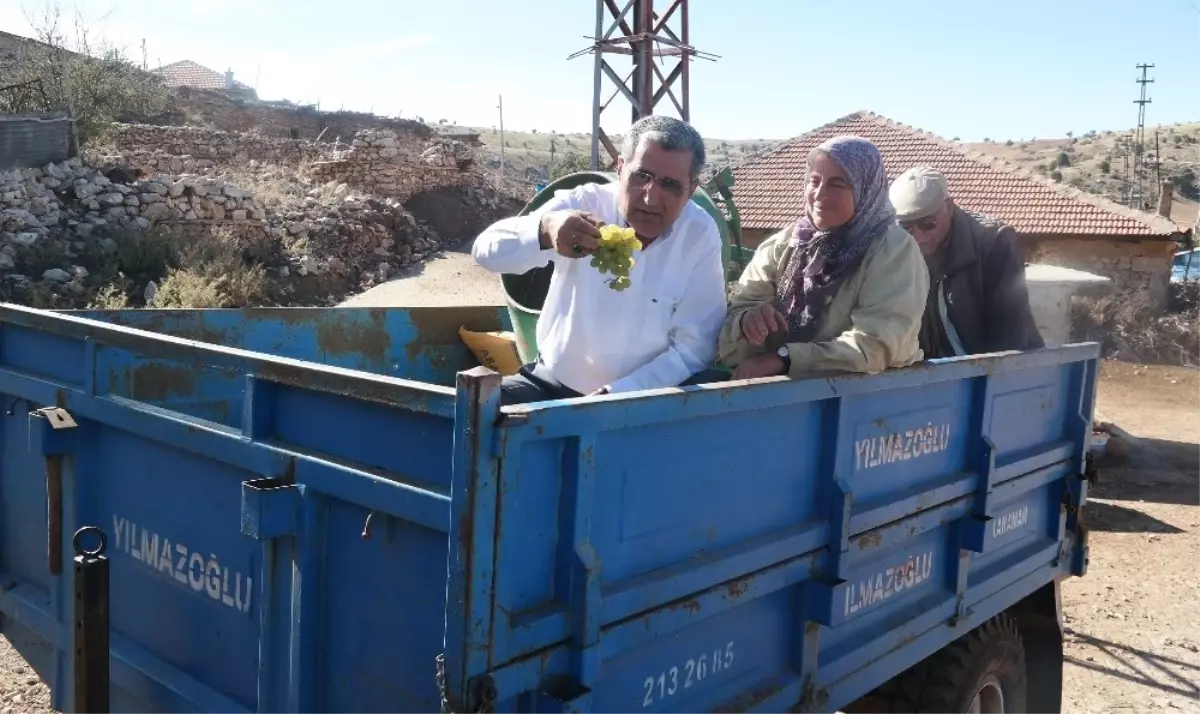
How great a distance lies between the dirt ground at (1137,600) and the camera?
4746mm

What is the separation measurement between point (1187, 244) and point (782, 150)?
1193cm

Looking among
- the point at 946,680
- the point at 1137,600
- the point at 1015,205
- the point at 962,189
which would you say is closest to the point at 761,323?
the point at 946,680

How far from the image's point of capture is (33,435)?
2424mm

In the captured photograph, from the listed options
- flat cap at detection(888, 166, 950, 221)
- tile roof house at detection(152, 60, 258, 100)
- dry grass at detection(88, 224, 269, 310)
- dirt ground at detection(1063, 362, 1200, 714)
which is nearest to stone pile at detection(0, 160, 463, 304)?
dry grass at detection(88, 224, 269, 310)

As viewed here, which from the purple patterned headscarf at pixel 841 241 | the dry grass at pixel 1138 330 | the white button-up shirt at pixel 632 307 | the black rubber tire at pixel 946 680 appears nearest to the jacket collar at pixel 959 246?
the purple patterned headscarf at pixel 841 241

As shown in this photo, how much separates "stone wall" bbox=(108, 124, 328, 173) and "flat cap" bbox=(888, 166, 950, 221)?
15.1m

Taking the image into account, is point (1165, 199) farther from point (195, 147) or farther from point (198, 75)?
point (198, 75)

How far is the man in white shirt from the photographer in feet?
8.65

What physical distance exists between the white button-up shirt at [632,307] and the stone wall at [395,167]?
635 inches

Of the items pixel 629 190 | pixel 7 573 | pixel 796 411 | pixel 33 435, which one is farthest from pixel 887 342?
pixel 7 573

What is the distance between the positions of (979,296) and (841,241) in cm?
134

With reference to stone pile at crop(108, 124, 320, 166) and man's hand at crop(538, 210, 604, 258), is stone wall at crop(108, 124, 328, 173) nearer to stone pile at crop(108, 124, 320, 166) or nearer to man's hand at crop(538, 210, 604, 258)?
stone pile at crop(108, 124, 320, 166)

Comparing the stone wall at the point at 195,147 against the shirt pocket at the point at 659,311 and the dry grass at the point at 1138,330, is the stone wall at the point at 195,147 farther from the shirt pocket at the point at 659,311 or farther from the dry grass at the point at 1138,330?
the dry grass at the point at 1138,330

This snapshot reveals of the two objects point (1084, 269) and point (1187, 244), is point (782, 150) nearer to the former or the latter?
point (1084, 269)
